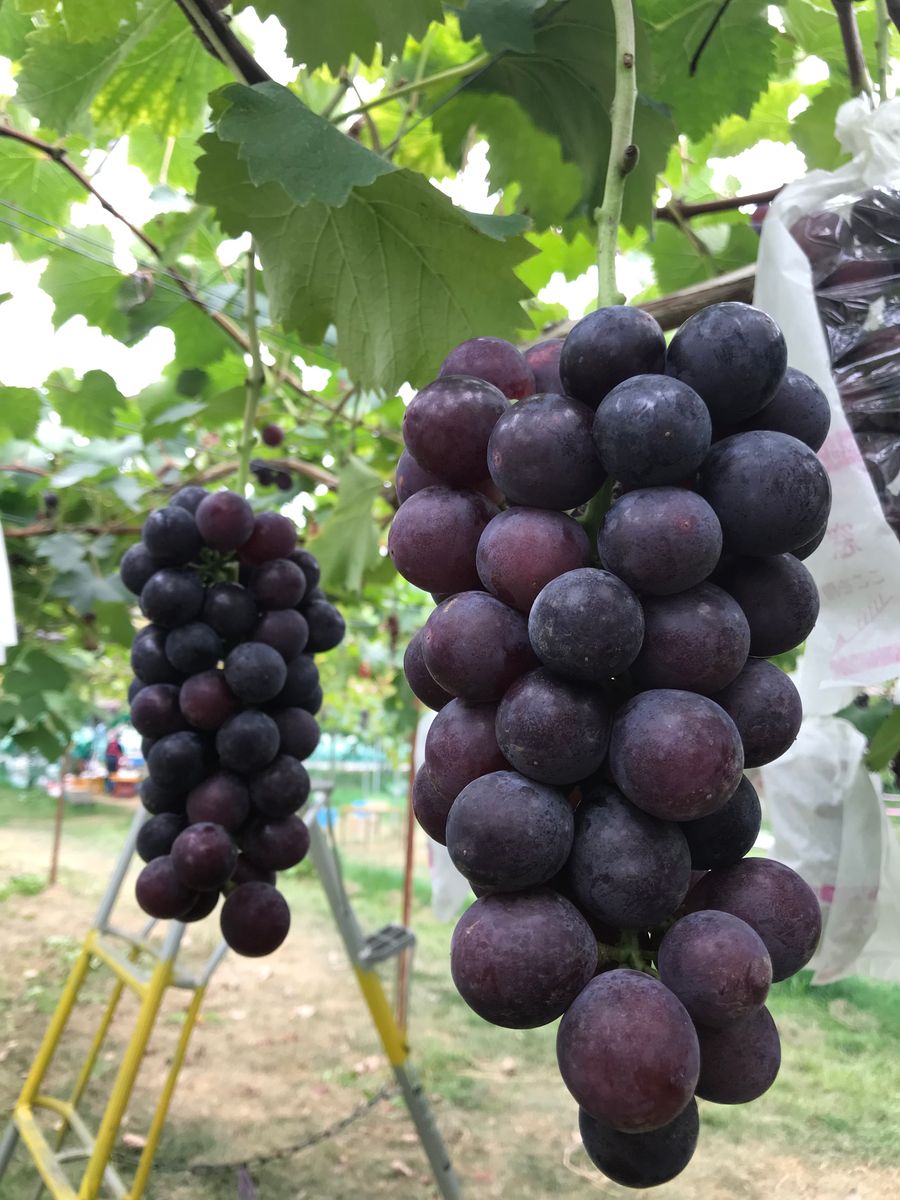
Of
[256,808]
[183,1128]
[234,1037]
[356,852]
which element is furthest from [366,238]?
[356,852]

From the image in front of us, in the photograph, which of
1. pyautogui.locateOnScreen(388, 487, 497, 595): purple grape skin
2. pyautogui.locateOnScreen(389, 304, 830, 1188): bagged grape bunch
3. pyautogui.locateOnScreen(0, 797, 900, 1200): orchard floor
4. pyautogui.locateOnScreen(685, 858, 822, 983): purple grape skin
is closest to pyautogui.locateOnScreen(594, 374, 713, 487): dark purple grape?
pyautogui.locateOnScreen(389, 304, 830, 1188): bagged grape bunch

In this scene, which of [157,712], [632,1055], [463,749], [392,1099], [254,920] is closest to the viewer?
[632,1055]

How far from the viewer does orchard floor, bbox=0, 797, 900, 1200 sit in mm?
2041

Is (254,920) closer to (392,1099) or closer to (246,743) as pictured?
(246,743)

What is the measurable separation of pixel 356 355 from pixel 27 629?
80.8 inches

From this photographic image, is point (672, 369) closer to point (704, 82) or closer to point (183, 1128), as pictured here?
point (704, 82)

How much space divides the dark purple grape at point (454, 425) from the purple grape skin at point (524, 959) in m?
0.26

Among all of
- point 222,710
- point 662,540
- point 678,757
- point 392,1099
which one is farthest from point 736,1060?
point 392,1099

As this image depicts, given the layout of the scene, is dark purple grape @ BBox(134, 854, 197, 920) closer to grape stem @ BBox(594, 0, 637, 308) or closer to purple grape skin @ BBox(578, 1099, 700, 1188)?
purple grape skin @ BBox(578, 1099, 700, 1188)

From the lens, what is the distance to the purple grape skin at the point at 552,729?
1.47ft

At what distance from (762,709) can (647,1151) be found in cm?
24

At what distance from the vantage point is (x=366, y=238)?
37.8 inches

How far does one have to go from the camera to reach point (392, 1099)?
3.51m

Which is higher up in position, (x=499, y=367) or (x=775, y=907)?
(x=499, y=367)
